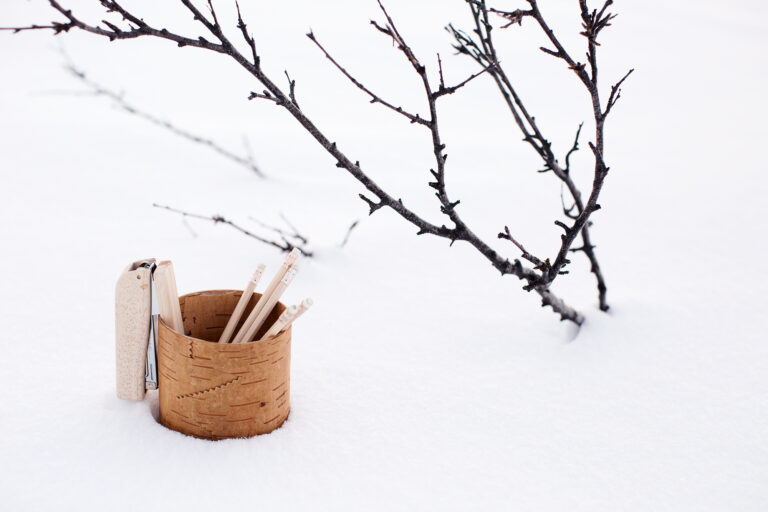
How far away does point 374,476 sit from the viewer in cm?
78

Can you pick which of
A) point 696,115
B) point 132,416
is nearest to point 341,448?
point 132,416

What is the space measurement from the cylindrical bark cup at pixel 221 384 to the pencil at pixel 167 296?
0.02 m

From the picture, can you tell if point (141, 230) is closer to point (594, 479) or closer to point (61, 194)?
point (61, 194)

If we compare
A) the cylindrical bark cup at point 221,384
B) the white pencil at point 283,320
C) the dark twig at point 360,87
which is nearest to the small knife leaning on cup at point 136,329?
the cylindrical bark cup at point 221,384

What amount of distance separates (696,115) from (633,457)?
1.95 metres

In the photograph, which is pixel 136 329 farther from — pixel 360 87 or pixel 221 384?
pixel 360 87

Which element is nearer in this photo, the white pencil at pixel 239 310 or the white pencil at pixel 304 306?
the white pencil at pixel 304 306

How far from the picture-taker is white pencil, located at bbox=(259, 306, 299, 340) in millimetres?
752

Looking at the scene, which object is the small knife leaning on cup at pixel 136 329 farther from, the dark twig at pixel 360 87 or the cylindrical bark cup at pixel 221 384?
the dark twig at pixel 360 87

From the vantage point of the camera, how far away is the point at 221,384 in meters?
0.77

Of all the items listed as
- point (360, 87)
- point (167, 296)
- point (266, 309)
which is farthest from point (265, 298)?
point (360, 87)

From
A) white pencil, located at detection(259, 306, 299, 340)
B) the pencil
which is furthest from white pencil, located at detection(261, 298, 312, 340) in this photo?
the pencil

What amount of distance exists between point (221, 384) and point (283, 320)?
0.11m

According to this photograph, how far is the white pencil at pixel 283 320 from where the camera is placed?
0.75m
